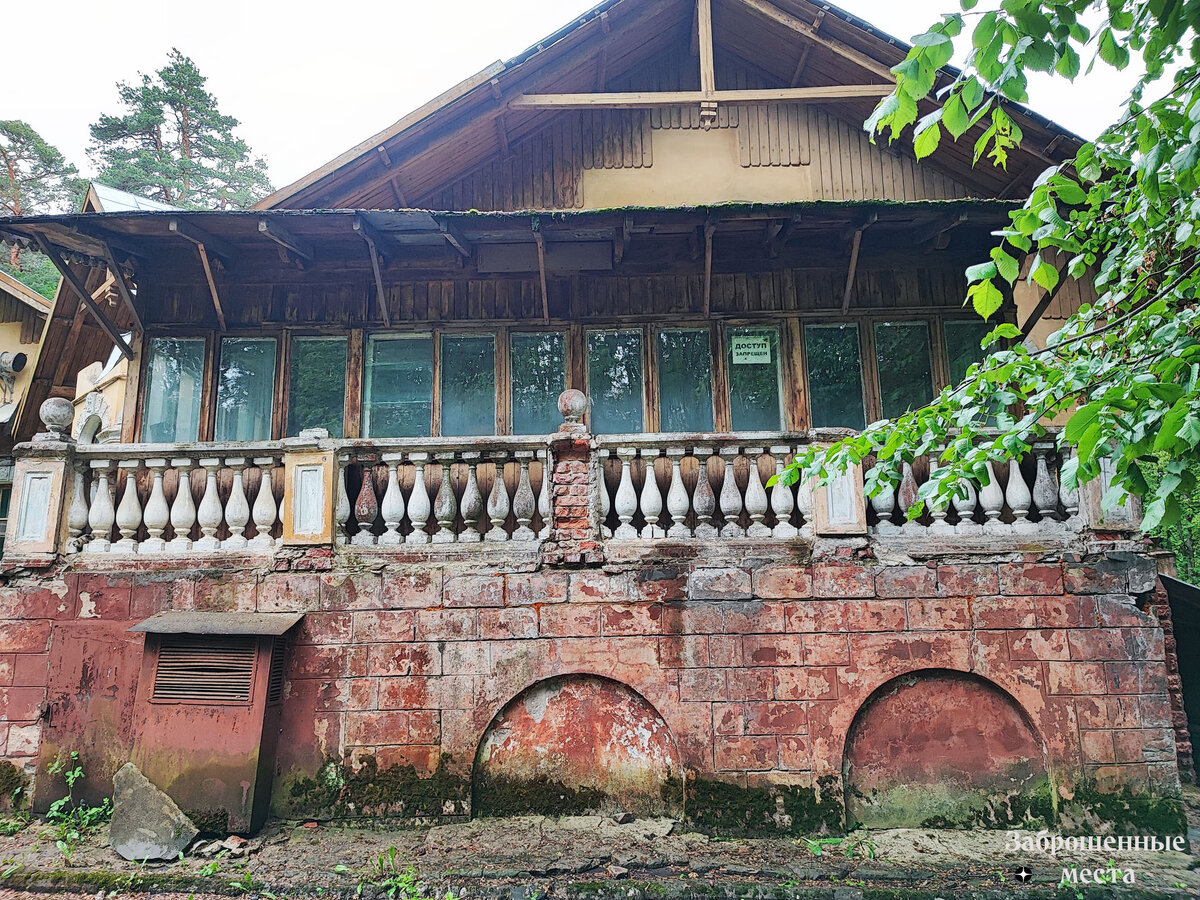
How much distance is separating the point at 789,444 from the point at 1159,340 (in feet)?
9.85

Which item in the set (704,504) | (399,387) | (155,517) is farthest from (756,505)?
(155,517)

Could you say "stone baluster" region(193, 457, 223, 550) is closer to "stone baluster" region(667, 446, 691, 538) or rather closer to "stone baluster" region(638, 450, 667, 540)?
"stone baluster" region(638, 450, 667, 540)

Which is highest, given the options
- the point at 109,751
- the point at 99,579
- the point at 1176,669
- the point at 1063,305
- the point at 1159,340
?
the point at 1063,305

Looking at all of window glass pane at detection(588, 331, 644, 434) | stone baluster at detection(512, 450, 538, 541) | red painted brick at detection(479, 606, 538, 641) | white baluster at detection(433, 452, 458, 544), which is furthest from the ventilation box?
window glass pane at detection(588, 331, 644, 434)

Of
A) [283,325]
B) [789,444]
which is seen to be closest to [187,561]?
[283,325]

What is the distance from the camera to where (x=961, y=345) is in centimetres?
796

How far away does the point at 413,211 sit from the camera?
21.5 ft

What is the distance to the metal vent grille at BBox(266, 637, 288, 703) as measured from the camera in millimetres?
5453

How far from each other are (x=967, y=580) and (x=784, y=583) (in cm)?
139

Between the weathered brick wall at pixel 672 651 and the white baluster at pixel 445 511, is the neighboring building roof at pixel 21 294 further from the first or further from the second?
the white baluster at pixel 445 511

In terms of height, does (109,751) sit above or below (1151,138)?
below

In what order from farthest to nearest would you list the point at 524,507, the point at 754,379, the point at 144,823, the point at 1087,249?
the point at 754,379, the point at 524,507, the point at 144,823, the point at 1087,249

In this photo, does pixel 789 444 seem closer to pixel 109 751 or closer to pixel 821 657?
pixel 821 657

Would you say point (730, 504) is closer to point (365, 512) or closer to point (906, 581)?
point (906, 581)
